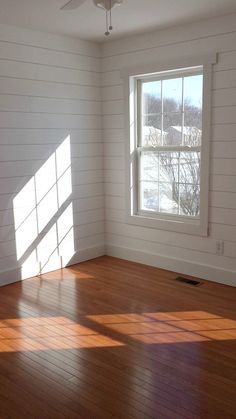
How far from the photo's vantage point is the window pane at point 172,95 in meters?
4.08

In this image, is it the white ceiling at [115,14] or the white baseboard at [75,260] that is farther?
the white baseboard at [75,260]

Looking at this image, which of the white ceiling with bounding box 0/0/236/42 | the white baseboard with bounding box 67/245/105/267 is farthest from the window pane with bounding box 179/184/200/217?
the white ceiling with bounding box 0/0/236/42

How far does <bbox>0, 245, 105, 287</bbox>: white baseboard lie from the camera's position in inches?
157

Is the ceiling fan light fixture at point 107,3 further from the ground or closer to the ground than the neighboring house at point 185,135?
further from the ground

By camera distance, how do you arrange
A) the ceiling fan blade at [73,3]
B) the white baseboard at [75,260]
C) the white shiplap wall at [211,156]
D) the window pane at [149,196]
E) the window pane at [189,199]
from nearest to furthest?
the ceiling fan blade at [73,3]
the white shiplap wall at [211,156]
the white baseboard at [75,260]
the window pane at [189,199]
the window pane at [149,196]

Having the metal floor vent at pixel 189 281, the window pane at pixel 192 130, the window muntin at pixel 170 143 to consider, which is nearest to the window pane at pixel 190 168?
the window muntin at pixel 170 143

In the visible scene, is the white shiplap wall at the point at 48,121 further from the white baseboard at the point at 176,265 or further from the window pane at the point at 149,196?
the window pane at the point at 149,196

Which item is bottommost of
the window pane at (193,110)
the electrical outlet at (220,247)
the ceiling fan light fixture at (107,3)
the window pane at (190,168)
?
the electrical outlet at (220,247)

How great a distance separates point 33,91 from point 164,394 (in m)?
3.06

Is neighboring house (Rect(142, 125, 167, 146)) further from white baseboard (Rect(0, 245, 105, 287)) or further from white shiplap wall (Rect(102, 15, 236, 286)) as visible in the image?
white baseboard (Rect(0, 245, 105, 287))

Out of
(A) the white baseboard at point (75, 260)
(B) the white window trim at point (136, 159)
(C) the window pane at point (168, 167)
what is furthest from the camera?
(C) the window pane at point (168, 167)

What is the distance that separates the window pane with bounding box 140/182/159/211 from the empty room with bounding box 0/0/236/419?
0.02 m

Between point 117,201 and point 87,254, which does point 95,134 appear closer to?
point 117,201

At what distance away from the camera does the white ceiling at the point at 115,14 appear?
3.20m
